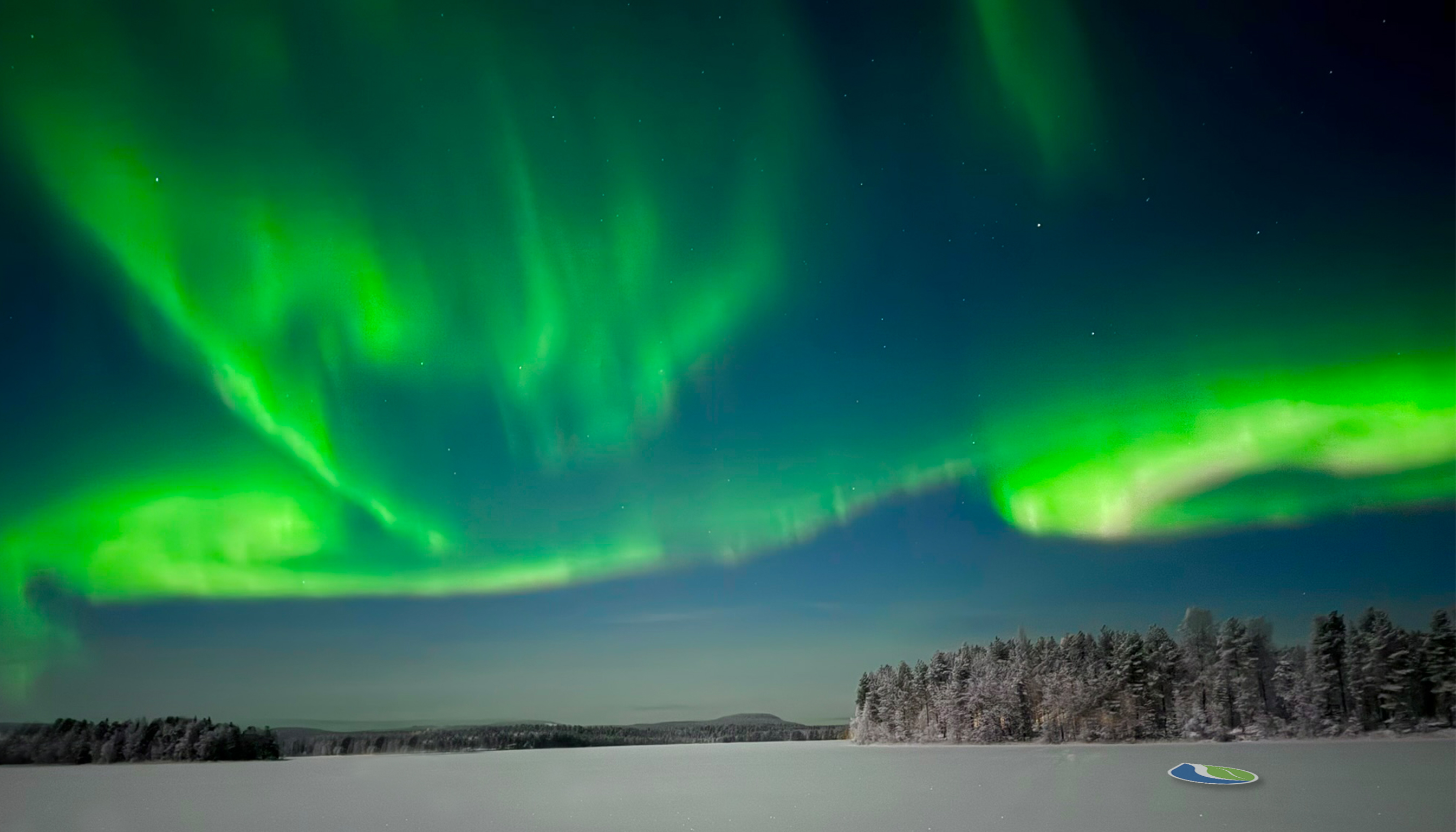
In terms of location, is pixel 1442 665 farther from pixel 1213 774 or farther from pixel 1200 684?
pixel 1213 774

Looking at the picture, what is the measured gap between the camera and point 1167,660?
3316cm

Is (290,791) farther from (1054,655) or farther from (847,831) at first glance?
(1054,655)

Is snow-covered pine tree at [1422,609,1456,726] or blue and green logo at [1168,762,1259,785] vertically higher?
snow-covered pine tree at [1422,609,1456,726]

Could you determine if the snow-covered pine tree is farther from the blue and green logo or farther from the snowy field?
the blue and green logo

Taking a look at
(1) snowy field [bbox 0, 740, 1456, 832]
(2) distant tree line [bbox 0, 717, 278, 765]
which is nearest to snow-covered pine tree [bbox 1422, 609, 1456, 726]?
(1) snowy field [bbox 0, 740, 1456, 832]

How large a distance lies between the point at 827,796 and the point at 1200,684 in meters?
23.5

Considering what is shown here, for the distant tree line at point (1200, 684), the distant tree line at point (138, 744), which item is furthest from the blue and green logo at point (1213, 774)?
the distant tree line at point (138, 744)

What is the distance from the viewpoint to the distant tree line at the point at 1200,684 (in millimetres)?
29188

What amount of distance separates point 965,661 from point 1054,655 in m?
4.03

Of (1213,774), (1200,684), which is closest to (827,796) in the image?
(1213,774)

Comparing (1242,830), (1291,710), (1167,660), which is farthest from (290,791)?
(1291,710)

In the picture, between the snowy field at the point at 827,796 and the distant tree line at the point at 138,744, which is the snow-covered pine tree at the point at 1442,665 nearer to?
the snowy field at the point at 827,796

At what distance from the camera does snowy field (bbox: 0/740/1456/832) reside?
1198 cm

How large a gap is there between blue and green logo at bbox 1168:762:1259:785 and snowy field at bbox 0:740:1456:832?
1.39ft
